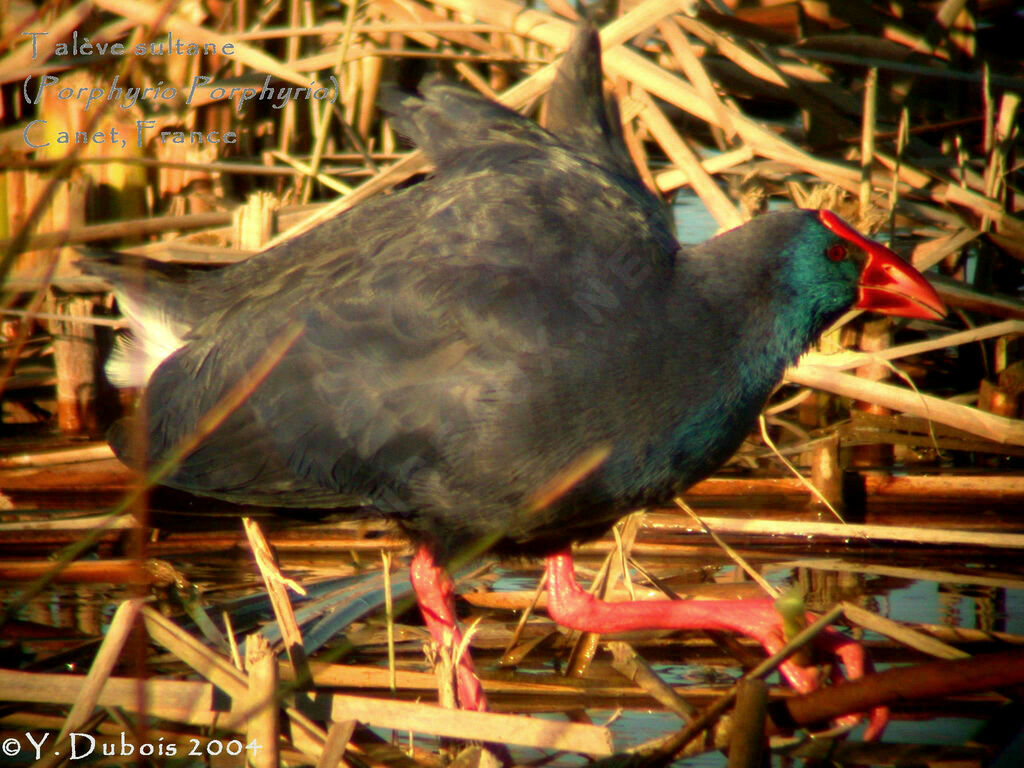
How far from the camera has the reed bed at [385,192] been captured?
77.0 inches

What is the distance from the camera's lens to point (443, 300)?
224cm

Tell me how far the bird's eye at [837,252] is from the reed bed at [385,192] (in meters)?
0.68

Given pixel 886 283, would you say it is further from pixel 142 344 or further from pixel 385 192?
pixel 142 344

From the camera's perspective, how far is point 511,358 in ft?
7.12

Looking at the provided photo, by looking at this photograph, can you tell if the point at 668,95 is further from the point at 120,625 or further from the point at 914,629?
the point at 120,625

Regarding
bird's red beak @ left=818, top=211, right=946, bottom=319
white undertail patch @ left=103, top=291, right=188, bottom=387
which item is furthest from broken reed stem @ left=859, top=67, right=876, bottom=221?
white undertail patch @ left=103, top=291, right=188, bottom=387

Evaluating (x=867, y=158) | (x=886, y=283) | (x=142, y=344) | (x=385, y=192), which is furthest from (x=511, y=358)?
(x=867, y=158)

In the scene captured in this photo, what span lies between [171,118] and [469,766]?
2908mm

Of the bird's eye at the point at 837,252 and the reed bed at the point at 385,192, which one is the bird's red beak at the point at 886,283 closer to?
the bird's eye at the point at 837,252

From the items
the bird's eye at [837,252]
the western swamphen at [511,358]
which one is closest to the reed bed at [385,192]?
the western swamphen at [511,358]

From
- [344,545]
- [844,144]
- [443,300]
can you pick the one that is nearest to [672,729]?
[443,300]

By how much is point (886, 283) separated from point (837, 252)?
0.16 meters

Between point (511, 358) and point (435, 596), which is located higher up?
point (511, 358)

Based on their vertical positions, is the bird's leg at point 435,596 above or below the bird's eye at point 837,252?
below
